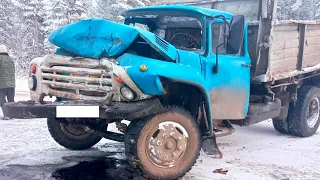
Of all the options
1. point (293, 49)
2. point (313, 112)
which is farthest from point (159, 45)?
point (313, 112)

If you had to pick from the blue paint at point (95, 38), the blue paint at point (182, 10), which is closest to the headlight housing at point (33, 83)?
the blue paint at point (95, 38)

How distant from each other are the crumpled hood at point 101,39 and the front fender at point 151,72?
0.54ft

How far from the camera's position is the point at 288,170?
17.6ft

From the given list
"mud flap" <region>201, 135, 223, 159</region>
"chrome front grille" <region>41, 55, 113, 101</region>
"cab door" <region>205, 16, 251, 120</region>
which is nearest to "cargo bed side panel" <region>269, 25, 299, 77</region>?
"cab door" <region>205, 16, 251, 120</region>

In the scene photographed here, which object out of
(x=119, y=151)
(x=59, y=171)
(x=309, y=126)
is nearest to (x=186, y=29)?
(x=119, y=151)

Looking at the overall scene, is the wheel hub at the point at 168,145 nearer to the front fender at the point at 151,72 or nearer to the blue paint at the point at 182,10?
the front fender at the point at 151,72

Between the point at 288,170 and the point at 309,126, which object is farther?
the point at 309,126

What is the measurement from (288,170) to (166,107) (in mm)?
2008

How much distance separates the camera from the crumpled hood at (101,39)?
4605 mm

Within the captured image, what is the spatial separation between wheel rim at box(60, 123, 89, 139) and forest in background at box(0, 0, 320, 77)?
78.4ft

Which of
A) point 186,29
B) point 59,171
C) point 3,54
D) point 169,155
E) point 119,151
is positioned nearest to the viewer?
point 169,155

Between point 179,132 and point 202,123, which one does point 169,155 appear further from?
point 202,123

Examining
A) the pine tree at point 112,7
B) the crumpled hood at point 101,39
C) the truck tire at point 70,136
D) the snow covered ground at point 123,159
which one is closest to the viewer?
the crumpled hood at point 101,39

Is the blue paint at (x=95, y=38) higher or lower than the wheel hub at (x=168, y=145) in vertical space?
→ higher
